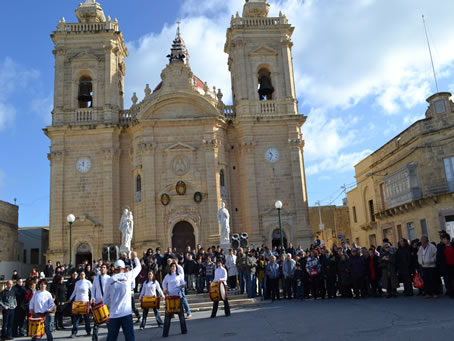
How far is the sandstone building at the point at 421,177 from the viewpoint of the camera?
2422 cm

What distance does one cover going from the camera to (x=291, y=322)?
1034 centimetres

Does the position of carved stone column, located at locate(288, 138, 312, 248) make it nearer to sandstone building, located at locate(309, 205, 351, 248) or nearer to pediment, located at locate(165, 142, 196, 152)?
pediment, located at locate(165, 142, 196, 152)

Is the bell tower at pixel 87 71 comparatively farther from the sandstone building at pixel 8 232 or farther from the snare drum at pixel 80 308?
the snare drum at pixel 80 308

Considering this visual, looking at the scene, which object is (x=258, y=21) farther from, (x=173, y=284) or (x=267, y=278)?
(x=173, y=284)

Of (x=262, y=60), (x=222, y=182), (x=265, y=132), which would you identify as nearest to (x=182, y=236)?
(x=222, y=182)

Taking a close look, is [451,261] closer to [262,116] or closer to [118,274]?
[118,274]

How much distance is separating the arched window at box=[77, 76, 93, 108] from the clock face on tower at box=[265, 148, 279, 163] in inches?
530

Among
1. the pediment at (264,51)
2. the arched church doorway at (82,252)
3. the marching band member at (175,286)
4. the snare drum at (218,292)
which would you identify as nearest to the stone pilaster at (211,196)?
the arched church doorway at (82,252)

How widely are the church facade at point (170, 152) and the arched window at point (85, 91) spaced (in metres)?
0.08

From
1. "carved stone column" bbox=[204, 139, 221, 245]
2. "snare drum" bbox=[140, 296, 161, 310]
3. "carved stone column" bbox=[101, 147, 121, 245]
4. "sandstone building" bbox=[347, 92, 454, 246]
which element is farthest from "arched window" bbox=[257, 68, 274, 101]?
"snare drum" bbox=[140, 296, 161, 310]

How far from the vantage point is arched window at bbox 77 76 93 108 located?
31391 mm

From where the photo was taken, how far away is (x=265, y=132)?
3034 centimetres

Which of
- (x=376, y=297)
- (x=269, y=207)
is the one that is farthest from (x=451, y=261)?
(x=269, y=207)

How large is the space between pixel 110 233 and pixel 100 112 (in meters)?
8.49
